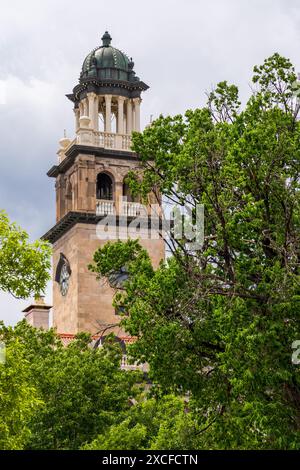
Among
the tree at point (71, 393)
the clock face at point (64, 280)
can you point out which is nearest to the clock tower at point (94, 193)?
the clock face at point (64, 280)

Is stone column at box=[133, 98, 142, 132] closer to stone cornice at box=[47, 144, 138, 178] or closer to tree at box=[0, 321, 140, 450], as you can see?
stone cornice at box=[47, 144, 138, 178]

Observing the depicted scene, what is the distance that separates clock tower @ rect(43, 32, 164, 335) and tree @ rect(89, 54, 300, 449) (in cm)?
4382

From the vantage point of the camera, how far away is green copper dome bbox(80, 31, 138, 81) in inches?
3873

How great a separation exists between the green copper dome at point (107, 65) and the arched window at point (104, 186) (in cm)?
670

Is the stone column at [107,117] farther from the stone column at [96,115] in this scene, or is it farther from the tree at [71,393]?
the tree at [71,393]

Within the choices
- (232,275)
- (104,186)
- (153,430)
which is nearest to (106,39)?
(104,186)

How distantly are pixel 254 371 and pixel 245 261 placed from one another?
3270 mm

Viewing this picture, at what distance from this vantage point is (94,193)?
9406 cm

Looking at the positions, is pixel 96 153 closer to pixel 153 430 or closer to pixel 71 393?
pixel 153 430

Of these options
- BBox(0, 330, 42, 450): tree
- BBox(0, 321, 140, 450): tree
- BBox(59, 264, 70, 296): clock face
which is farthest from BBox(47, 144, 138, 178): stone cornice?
BBox(0, 330, 42, 450): tree

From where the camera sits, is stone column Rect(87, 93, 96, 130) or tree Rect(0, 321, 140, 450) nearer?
tree Rect(0, 321, 140, 450)
